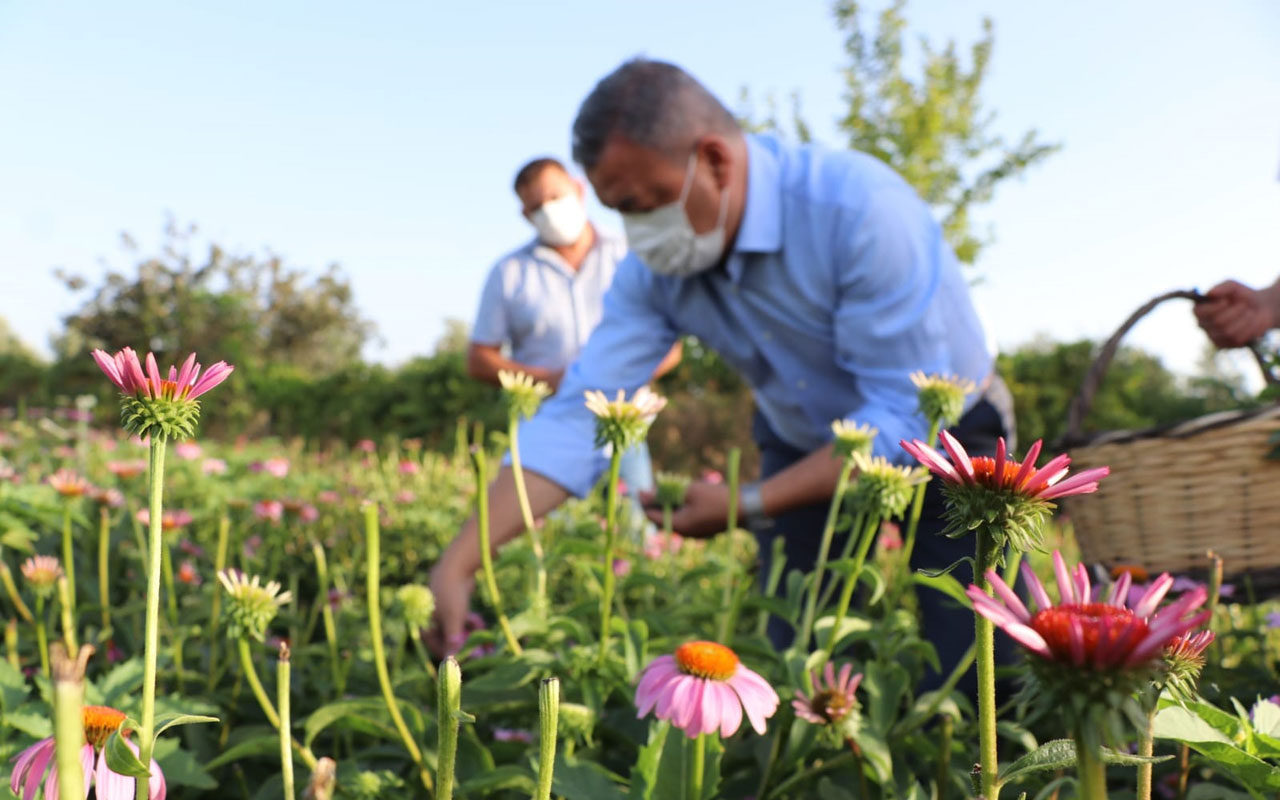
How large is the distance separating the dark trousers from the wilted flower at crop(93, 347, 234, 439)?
136 centimetres

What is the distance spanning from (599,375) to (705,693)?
1.28 meters

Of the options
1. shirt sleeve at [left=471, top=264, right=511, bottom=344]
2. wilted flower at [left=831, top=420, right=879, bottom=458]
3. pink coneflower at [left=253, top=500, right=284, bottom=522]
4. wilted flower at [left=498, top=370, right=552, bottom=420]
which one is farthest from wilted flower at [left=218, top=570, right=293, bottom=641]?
shirt sleeve at [left=471, top=264, right=511, bottom=344]

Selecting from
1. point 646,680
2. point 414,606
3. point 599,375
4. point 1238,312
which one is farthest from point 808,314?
point 646,680

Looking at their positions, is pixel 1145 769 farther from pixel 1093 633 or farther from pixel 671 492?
pixel 671 492

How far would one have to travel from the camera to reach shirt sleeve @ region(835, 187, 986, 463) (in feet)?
5.43

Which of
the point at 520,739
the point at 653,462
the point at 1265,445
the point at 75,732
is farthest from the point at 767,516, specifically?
the point at 653,462

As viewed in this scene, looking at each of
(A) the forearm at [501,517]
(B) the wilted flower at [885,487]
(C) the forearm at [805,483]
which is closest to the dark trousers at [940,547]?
(C) the forearm at [805,483]

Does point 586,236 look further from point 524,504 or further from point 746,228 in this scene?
point 524,504

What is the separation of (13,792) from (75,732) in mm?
429

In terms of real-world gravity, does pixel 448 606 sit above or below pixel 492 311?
below

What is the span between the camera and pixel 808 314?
6.33 ft

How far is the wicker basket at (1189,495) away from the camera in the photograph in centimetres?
138

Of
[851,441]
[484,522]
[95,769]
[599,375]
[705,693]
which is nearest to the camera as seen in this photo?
[95,769]

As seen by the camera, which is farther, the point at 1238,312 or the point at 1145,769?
the point at 1238,312
